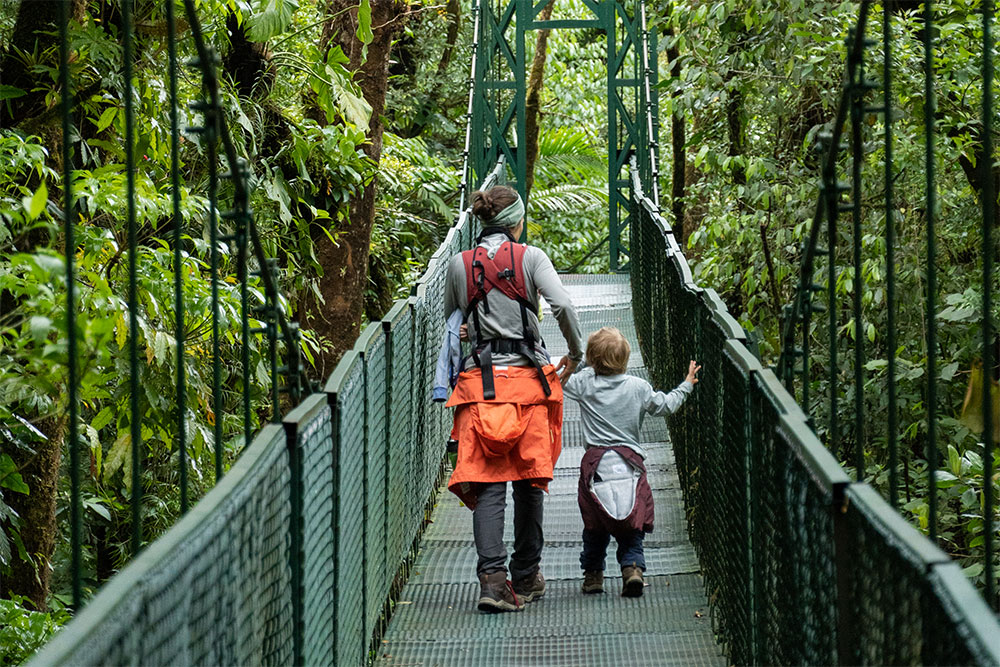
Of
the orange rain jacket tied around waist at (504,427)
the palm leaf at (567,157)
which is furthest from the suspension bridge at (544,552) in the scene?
the palm leaf at (567,157)

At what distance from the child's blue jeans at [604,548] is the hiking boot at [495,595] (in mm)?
283

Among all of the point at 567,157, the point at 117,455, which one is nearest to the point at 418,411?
the point at 117,455

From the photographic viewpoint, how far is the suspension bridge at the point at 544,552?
4.81 feet

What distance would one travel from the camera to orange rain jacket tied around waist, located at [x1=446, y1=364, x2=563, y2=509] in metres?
3.90

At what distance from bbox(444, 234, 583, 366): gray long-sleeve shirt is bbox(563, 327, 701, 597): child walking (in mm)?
104

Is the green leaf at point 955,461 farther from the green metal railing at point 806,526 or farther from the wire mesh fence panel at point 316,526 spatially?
the wire mesh fence panel at point 316,526

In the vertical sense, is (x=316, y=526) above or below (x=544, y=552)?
above

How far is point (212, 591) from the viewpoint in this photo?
1674 mm

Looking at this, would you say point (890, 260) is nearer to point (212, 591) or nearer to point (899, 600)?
point (899, 600)

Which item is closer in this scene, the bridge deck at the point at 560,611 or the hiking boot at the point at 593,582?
the bridge deck at the point at 560,611

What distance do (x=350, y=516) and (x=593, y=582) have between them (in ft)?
4.53

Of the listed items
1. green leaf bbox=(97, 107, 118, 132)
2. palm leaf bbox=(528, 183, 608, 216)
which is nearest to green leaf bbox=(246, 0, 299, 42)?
green leaf bbox=(97, 107, 118, 132)

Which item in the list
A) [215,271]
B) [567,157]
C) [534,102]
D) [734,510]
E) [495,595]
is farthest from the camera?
[567,157]

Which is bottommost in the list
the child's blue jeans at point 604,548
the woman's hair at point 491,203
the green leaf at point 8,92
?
the child's blue jeans at point 604,548
